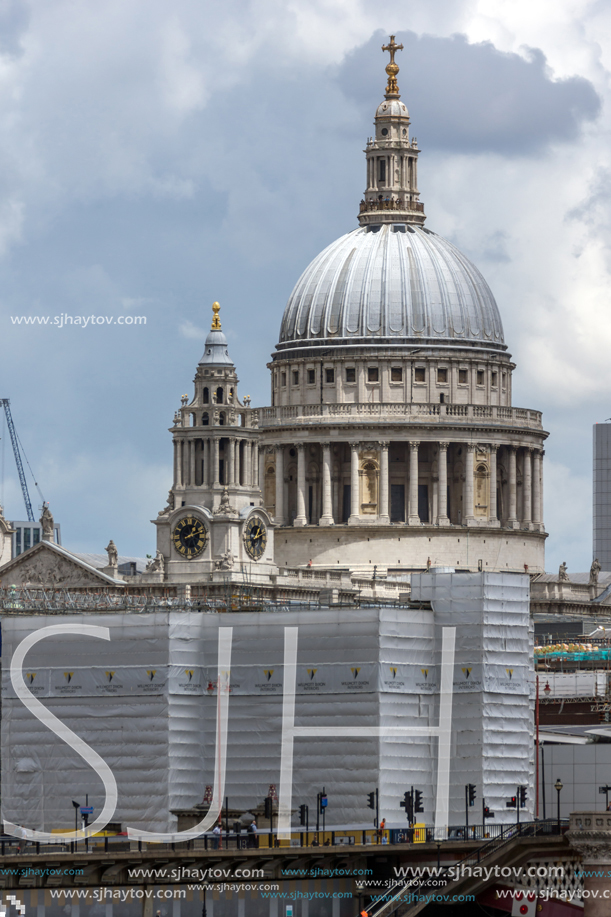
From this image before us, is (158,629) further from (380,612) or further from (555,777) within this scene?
(555,777)

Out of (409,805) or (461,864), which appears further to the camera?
(409,805)

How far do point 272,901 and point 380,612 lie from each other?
2369cm

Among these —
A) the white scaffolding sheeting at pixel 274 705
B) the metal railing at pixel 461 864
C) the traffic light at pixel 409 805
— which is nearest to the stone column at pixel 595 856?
the metal railing at pixel 461 864

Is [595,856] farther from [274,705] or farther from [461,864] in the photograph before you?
[274,705]

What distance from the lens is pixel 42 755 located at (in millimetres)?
146000

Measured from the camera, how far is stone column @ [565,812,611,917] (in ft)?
397

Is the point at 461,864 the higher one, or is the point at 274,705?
the point at 274,705

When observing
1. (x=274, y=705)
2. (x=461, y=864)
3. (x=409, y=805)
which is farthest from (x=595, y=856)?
(x=274, y=705)

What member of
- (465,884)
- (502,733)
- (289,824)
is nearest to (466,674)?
(502,733)

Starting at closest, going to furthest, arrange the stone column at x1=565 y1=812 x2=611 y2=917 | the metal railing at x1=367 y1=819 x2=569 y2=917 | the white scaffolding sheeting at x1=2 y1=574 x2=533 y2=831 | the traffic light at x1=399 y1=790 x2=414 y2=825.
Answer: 1. the stone column at x1=565 y1=812 x2=611 y2=917
2. the metal railing at x1=367 y1=819 x2=569 y2=917
3. the traffic light at x1=399 y1=790 x2=414 y2=825
4. the white scaffolding sheeting at x1=2 y1=574 x2=533 y2=831

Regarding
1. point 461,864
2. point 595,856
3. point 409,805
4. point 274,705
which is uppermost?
point 274,705

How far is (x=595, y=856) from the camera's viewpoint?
398 feet

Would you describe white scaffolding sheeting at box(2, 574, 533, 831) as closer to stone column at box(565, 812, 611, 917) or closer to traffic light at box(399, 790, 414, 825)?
traffic light at box(399, 790, 414, 825)

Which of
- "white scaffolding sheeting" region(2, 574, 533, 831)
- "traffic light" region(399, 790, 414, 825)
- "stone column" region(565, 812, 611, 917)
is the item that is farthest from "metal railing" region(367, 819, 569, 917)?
"white scaffolding sheeting" region(2, 574, 533, 831)
